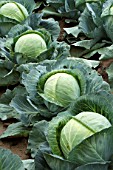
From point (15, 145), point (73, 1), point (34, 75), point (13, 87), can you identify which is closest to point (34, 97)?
point (34, 75)

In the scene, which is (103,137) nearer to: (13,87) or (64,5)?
(13,87)

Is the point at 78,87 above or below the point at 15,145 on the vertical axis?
above

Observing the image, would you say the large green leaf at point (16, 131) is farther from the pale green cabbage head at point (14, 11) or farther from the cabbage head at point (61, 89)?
the pale green cabbage head at point (14, 11)

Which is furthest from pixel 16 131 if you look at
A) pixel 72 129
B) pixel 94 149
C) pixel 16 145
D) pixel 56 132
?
pixel 94 149

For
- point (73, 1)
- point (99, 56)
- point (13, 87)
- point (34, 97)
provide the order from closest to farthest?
point (34, 97) → point (13, 87) → point (99, 56) → point (73, 1)

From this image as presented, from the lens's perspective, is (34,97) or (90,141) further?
(34,97)

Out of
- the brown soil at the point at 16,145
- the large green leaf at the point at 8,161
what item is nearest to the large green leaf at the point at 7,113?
the brown soil at the point at 16,145
